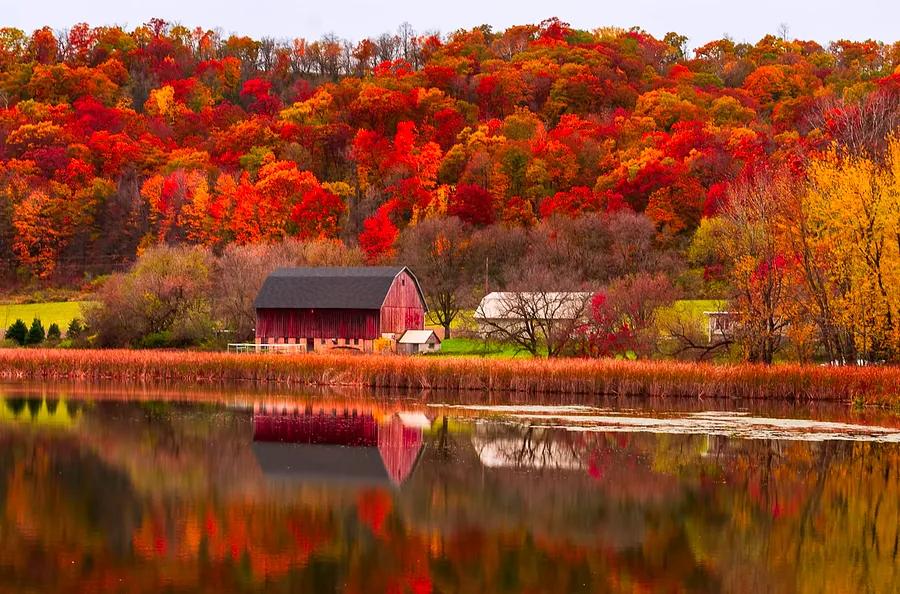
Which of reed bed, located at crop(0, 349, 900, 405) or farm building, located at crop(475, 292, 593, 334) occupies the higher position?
farm building, located at crop(475, 292, 593, 334)

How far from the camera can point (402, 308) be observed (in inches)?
2336

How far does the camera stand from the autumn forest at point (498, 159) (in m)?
39.9

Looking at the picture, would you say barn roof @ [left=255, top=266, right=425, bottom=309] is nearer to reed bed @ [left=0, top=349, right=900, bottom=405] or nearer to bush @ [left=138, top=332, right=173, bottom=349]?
bush @ [left=138, top=332, right=173, bottom=349]

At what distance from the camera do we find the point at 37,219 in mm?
85938

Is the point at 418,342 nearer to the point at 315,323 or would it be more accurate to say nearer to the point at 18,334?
→ the point at 315,323

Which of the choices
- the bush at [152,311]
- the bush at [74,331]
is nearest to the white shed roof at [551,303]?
the bush at [152,311]

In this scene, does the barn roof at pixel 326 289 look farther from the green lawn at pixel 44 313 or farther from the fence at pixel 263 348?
the green lawn at pixel 44 313

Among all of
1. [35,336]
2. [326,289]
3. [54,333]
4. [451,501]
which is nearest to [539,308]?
[326,289]

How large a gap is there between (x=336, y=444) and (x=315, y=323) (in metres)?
32.3

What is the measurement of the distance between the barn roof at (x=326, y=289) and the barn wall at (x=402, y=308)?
1.94ft

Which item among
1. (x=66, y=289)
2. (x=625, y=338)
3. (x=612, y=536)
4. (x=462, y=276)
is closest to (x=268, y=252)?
(x=462, y=276)

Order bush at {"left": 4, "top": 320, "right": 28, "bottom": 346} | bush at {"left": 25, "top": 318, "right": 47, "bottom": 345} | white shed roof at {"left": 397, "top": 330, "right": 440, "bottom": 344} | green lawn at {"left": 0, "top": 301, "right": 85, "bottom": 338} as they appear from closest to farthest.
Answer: white shed roof at {"left": 397, "top": 330, "right": 440, "bottom": 344} < bush at {"left": 4, "top": 320, "right": 28, "bottom": 346} < bush at {"left": 25, "top": 318, "right": 47, "bottom": 345} < green lawn at {"left": 0, "top": 301, "right": 85, "bottom": 338}

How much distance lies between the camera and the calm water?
14.8 meters

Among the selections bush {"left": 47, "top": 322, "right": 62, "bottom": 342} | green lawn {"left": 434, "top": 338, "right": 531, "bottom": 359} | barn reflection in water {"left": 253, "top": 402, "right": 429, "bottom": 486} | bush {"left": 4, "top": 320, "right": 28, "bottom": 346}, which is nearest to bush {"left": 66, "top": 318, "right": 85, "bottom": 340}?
bush {"left": 47, "top": 322, "right": 62, "bottom": 342}
